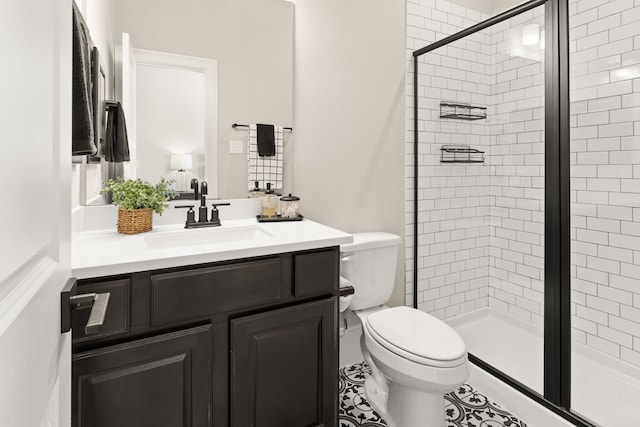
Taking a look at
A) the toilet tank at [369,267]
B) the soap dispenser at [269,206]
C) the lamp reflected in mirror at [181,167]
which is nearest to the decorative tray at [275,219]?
the soap dispenser at [269,206]

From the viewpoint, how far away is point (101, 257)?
3.72 feet

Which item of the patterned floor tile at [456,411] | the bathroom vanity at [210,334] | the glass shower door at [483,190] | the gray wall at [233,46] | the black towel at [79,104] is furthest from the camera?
the glass shower door at [483,190]

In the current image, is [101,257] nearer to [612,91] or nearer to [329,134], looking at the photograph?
[329,134]

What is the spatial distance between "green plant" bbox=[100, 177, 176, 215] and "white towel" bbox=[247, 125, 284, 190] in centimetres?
47

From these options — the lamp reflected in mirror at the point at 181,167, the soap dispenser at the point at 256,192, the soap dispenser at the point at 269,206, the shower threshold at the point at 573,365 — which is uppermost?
the lamp reflected in mirror at the point at 181,167

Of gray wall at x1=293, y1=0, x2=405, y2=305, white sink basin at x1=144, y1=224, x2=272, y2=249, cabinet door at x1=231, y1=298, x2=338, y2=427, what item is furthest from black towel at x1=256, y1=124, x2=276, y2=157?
cabinet door at x1=231, y1=298, x2=338, y2=427

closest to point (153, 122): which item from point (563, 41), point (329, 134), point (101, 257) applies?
point (101, 257)

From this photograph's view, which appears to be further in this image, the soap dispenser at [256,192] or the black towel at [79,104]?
the soap dispenser at [256,192]

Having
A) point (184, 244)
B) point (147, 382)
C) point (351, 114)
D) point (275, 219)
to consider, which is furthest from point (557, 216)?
point (147, 382)

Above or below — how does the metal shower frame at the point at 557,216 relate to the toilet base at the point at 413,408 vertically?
above

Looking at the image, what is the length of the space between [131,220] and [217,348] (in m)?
0.68

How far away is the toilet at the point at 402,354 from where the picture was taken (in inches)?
56.8

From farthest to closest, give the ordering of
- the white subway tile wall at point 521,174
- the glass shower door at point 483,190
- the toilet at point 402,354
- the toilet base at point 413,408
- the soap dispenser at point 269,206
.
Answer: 1. the glass shower door at point 483,190
2. the white subway tile wall at point 521,174
3. the soap dispenser at point 269,206
4. the toilet base at point 413,408
5. the toilet at point 402,354

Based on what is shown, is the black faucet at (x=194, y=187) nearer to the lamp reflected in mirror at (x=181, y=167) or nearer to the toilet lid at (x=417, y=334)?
the lamp reflected in mirror at (x=181, y=167)
